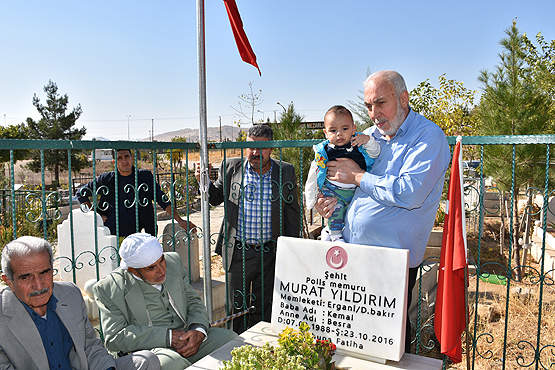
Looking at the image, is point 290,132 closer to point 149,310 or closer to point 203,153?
point 203,153

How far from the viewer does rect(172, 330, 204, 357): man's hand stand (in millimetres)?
2719

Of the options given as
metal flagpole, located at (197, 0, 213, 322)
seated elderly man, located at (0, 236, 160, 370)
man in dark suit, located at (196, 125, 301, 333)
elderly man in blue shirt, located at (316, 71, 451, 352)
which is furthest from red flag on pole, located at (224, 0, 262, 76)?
seated elderly man, located at (0, 236, 160, 370)

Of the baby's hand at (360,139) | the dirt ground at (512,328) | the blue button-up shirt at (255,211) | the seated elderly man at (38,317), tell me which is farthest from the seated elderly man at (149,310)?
the dirt ground at (512,328)

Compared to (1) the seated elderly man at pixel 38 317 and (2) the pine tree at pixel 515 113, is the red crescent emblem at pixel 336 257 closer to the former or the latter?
(1) the seated elderly man at pixel 38 317

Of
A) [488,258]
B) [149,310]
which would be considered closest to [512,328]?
[149,310]

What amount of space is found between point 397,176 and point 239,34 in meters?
1.87

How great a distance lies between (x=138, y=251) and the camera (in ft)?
8.66

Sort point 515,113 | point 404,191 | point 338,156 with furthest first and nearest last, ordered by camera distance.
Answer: point 515,113 < point 338,156 < point 404,191

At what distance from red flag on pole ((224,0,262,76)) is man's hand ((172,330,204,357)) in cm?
206

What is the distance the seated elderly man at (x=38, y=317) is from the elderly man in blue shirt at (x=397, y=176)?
1.61 metres

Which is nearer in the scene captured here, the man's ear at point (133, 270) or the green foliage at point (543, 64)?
the man's ear at point (133, 270)

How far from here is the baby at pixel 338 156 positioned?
8.00 ft

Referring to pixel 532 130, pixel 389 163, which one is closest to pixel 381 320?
pixel 389 163

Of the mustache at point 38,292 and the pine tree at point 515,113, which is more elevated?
the pine tree at point 515,113
